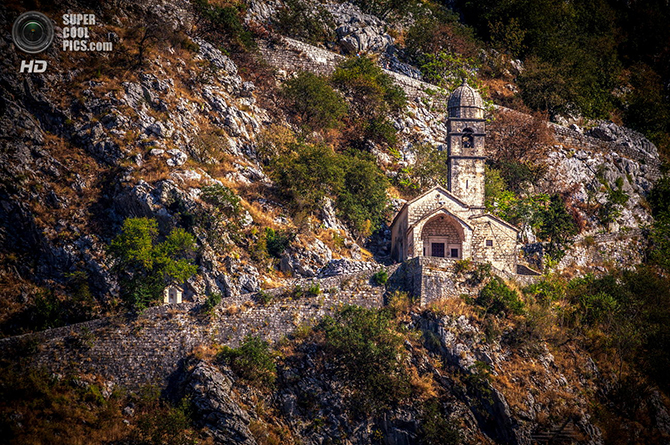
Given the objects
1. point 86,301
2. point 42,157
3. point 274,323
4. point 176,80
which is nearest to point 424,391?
point 274,323

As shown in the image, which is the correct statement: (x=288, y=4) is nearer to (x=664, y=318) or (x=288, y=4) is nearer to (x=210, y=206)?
(x=210, y=206)

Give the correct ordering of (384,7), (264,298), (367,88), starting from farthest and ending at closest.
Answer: (384,7), (367,88), (264,298)

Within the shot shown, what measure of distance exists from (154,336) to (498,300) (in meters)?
18.3

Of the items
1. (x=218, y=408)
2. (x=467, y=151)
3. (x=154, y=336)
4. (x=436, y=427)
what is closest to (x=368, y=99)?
(x=467, y=151)

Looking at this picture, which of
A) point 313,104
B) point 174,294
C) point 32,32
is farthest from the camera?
point 313,104

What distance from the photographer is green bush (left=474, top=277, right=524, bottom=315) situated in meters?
38.1

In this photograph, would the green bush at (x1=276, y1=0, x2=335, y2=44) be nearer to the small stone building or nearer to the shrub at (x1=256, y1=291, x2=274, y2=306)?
the small stone building

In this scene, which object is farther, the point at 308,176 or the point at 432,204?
the point at 308,176

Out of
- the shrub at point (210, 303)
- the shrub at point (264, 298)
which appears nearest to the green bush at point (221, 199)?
the shrub at point (264, 298)

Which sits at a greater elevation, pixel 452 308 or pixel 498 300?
pixel 498 300

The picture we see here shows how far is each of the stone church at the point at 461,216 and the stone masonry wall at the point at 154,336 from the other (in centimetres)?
935

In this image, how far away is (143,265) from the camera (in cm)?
3631

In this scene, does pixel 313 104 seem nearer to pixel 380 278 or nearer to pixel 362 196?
pixel 362 196

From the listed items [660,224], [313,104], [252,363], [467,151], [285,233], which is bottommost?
[252,363]
